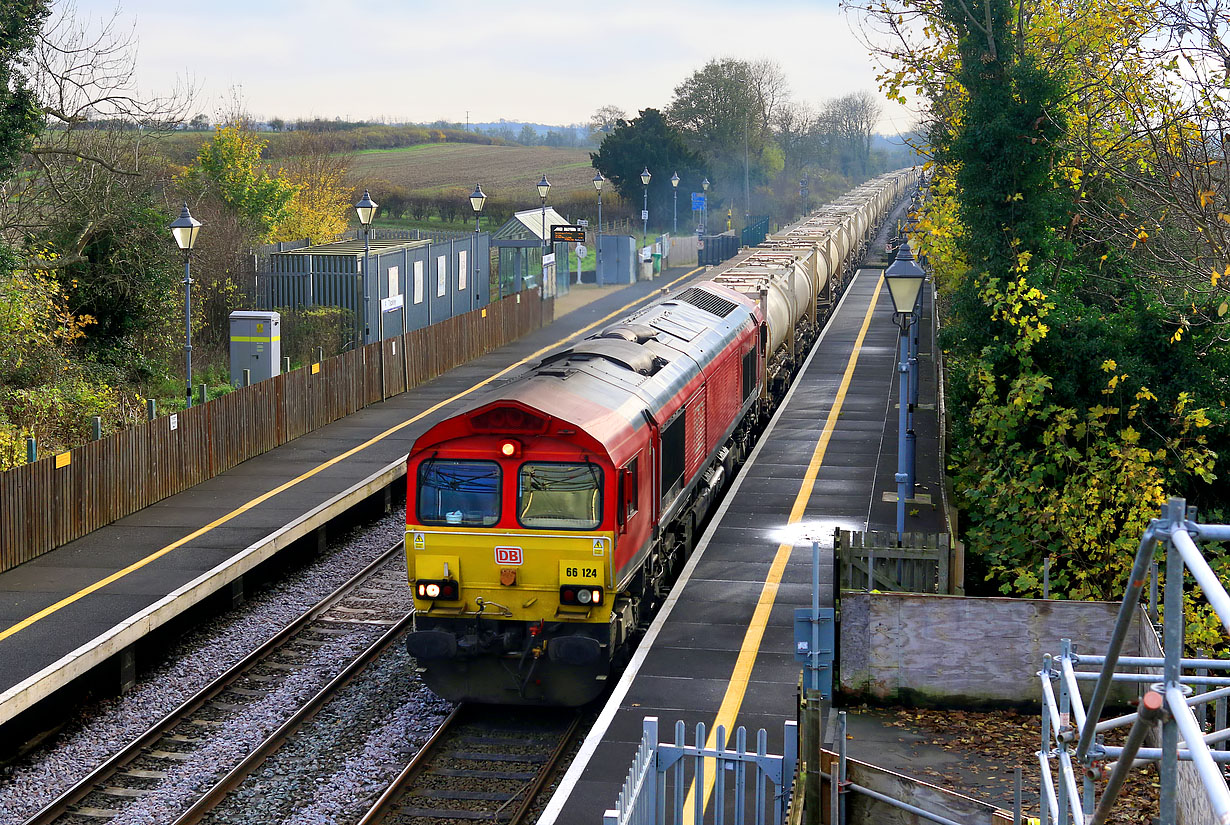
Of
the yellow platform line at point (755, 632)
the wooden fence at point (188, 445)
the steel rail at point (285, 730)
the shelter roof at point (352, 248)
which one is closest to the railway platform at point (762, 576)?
the yellow platform line at point (755, 632)

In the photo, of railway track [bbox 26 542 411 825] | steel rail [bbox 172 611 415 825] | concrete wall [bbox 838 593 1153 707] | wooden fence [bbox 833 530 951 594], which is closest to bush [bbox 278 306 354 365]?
railway track [bbox 26 542 411 825]

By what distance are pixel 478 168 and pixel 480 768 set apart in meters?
105

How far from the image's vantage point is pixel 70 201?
90.2ft

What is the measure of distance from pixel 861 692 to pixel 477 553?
13.5 feet

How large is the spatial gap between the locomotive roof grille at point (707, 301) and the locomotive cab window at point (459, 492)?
32.7 ft

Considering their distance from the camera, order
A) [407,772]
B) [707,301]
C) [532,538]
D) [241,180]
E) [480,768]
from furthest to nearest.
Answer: [241,180]
[707,301]
[532,538]
[480,768]
[407,772]

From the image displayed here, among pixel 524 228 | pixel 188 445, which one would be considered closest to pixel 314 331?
pixel 188 445

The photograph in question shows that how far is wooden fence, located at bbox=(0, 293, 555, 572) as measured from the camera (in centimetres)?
1675

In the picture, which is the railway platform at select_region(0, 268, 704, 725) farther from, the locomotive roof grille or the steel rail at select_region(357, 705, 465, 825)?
the locomotive roof grille

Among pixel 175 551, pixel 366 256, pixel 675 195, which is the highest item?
pixel 675 195

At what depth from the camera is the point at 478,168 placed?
113250mm

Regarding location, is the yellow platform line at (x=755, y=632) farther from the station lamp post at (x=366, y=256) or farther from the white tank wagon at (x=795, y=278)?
the station lamp post at (x=366, y=256)

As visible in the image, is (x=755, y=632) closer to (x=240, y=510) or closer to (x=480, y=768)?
(x=480, y=768)

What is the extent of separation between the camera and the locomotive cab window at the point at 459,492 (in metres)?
12.4
